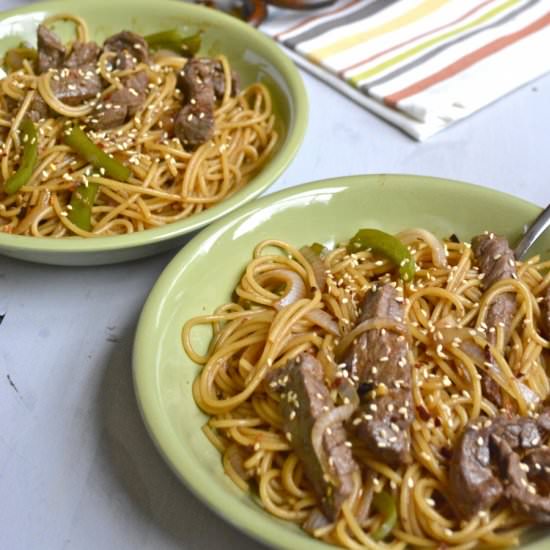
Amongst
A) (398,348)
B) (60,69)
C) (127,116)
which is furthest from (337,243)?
(60,69)

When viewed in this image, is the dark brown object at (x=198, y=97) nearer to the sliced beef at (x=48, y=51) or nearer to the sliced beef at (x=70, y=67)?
the sliced beef at (x=70, y=67)

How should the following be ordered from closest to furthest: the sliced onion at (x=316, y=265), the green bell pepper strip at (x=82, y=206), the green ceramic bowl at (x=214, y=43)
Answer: the sliced onion at (x=316, y=265), the green ceramic bowl at (x=214, y=43), the green bell pepper strip at (x=82, y=206)

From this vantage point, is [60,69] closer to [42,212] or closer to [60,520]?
[42,212]

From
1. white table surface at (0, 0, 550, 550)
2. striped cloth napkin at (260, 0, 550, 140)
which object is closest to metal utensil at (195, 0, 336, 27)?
striped cloth napkin at (260, 0, 550, 140)

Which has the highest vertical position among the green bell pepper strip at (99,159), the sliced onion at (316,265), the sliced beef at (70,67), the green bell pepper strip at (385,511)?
the sliced beef at (70,67)

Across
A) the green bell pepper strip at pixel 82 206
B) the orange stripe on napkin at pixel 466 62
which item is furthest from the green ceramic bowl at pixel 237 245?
the orange stripe on napkin at pixel 466 62

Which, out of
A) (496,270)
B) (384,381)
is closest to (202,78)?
(496,270)

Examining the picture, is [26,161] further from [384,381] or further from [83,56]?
[384,381]
